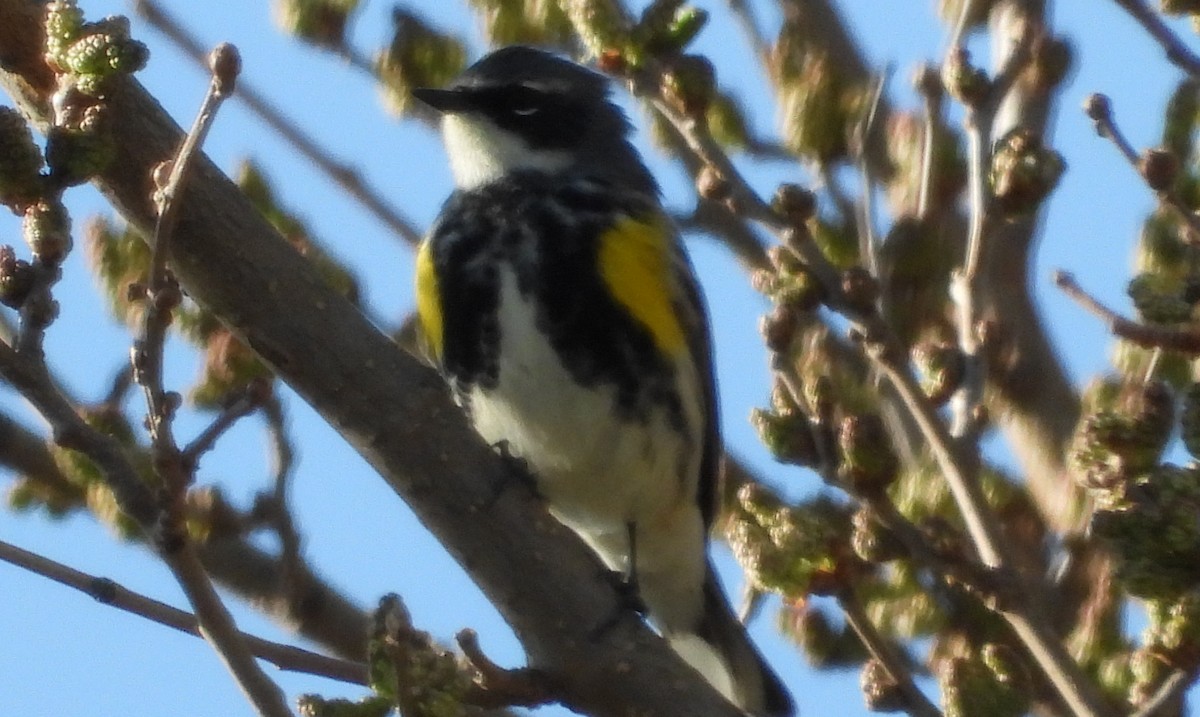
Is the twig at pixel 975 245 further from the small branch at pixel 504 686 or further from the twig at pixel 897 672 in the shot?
the small branch at pixel 504 686

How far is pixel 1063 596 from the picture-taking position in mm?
3109

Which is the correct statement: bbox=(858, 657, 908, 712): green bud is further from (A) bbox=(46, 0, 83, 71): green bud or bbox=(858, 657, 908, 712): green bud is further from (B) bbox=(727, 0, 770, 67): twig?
(B) bbox=(727, 0, 770, 67): twig

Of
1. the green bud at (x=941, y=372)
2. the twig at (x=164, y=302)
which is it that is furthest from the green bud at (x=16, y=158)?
the green bud at (x=941, y=372)

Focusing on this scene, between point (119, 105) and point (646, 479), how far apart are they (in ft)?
6.76

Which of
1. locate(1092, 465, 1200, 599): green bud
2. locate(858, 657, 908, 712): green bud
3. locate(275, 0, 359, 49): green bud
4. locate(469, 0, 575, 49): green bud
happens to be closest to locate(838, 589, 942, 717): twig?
locate(858, 657, 908, 712): green bud

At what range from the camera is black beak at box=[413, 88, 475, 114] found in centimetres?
389

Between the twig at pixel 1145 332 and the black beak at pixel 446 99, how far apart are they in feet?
6.86

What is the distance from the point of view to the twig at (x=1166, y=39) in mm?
2405

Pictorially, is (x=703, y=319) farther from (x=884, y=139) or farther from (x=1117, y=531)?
(x=1117, y=531)

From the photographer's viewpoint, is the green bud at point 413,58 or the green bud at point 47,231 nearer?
the green bud at point 47,231

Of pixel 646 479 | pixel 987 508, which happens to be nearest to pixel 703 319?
pixel 646 479

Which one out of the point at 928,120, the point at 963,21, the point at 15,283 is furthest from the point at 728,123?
the point at 15,283

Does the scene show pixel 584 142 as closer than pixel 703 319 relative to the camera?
No

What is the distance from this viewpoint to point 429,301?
150 inches
